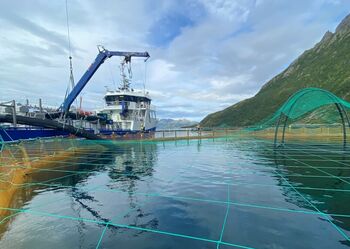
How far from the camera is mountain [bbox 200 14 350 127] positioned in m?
100

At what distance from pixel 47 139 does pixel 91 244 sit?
17.1 meters

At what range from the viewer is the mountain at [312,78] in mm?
100238

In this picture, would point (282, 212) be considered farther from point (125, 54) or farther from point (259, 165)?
point (125, 54)

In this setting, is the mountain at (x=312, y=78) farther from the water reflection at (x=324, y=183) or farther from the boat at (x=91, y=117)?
the water reflection at (x=324, y=183)

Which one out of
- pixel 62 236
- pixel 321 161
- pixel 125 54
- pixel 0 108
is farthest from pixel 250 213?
pixel 125 54

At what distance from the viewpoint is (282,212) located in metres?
5.78

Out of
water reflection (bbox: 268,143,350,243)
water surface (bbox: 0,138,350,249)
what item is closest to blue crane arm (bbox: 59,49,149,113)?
water surface (bbox: 0,138,350,249)

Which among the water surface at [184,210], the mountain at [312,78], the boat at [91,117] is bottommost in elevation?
the water surface at [184,210]

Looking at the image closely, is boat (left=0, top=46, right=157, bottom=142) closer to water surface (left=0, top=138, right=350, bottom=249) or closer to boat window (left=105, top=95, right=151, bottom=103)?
boat window (left=105, top=95, right=151, bottom=103)

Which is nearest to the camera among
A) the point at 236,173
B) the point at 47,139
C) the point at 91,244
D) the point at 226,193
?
the point at 91,244

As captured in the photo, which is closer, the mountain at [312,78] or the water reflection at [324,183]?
the water reflection at [324,183]

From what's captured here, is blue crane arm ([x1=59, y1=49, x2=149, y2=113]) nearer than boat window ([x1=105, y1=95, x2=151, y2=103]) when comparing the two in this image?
Yes

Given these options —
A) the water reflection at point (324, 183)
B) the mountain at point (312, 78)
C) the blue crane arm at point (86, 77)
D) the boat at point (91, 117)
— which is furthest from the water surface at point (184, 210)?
the mountain at point (312, 78)

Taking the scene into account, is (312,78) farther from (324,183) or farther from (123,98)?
(324,183)
